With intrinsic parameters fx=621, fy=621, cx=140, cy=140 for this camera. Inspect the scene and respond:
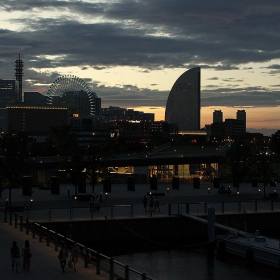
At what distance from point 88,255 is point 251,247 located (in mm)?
14565

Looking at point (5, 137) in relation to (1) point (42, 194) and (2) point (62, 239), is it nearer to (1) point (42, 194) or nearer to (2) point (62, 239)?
(1) point (42, 194)

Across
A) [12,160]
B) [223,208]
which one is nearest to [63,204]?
[12,160]

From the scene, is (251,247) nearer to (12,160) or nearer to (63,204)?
(63,204)

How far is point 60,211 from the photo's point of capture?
4491cm

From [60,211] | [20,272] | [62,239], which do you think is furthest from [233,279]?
[60,211]

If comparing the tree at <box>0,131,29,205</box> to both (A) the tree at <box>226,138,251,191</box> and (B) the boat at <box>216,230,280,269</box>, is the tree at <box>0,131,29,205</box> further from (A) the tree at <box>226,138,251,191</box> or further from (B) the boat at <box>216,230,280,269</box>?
(A) the tree at <box>226,138,251,191</box>

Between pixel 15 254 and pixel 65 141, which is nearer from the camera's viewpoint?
pixel 15 254

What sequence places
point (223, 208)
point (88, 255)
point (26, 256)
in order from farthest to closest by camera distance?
point (223, 208), point (88, 255), point (26, 256)

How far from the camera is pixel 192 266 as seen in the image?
119ft

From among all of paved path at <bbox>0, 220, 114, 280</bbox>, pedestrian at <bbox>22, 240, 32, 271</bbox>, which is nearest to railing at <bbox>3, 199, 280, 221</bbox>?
paved path at <bbox>0, 220, 114, 280</bbox>

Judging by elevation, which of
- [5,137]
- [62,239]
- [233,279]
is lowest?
[233,279]

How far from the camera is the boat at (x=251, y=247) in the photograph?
36.3 m

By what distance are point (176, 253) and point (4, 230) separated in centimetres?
1120

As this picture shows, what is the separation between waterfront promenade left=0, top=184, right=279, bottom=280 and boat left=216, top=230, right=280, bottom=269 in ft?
22.4
